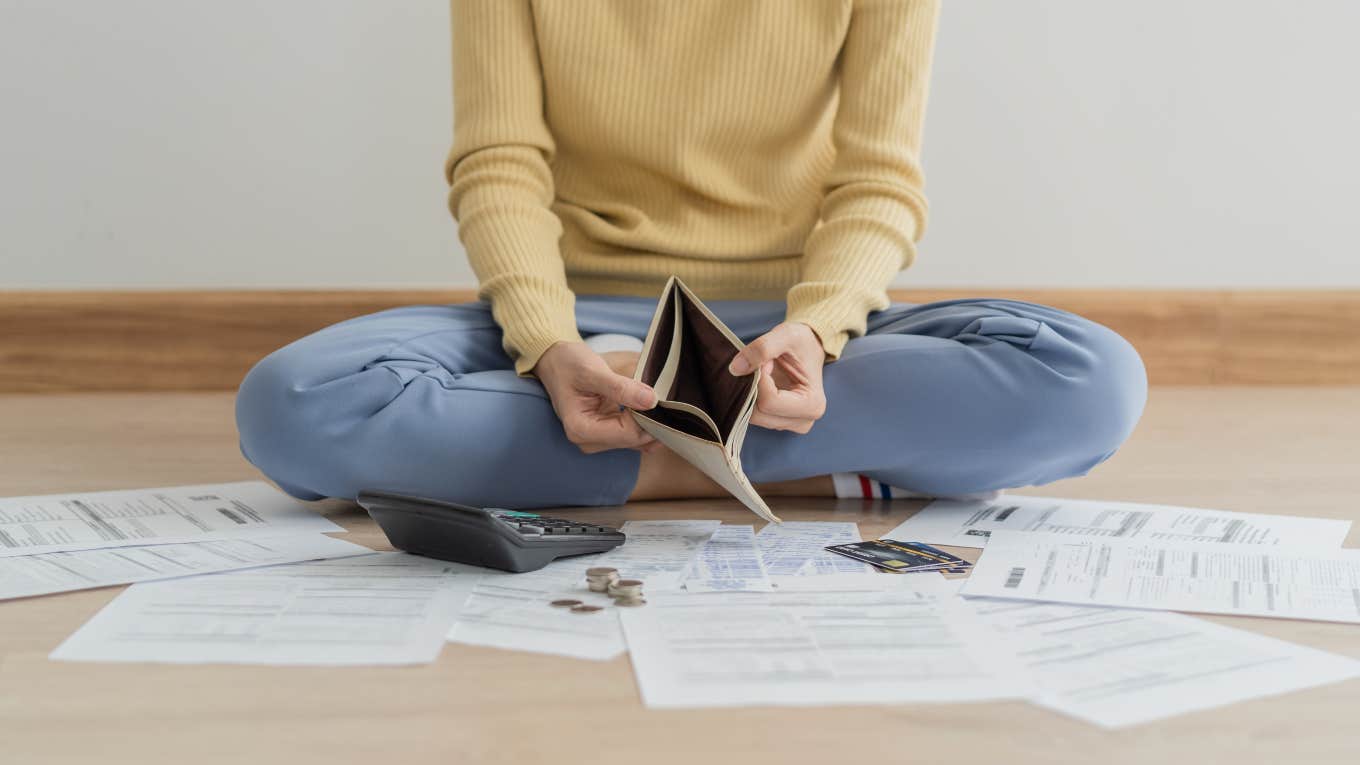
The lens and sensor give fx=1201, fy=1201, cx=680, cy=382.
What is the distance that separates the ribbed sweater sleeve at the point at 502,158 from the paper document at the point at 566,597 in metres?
0.32

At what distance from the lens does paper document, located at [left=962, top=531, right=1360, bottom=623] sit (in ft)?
2.66

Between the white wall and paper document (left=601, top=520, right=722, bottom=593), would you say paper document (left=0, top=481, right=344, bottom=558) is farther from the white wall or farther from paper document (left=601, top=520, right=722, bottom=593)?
the white wall

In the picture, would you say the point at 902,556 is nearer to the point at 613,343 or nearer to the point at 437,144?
the point at 613,343

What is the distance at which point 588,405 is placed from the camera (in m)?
1.06

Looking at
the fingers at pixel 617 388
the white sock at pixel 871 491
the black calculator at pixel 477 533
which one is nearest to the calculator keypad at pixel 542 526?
the black calculator at pixel 477 533

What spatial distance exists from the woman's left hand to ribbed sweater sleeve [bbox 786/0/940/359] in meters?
0.17

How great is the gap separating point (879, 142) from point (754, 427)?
384 mm

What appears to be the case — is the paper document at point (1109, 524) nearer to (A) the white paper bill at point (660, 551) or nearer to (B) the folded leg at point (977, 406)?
(B) the folded leg at point (977, 406)

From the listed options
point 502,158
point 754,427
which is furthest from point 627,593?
point 502,158

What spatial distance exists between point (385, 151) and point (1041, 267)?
3.70 feet

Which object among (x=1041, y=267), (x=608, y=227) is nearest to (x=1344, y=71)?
(x=1041, y=267)

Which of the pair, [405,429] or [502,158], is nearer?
[405,429]

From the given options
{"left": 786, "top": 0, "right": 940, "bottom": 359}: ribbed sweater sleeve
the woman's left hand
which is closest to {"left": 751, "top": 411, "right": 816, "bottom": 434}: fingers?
the woman's left hand

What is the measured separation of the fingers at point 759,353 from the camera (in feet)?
3.14
